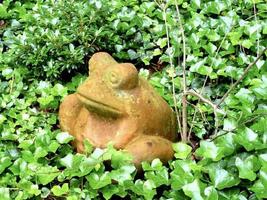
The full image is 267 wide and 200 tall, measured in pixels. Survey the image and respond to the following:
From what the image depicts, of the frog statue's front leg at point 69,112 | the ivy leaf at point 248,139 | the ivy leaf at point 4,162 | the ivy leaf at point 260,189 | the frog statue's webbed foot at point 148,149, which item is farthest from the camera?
the frog statue's front leg at point 69,112

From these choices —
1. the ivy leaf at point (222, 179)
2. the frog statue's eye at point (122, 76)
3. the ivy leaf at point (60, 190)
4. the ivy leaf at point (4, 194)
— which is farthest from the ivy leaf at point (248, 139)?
the ivy leaf at point (4, 194)

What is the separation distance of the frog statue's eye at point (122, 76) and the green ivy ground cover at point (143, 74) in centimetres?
28

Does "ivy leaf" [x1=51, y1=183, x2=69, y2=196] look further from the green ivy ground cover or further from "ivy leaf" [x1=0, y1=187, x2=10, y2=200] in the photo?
"ivy leaf" [x1=0, y1=187, x2=10, y2=200]

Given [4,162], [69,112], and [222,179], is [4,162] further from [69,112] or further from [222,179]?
[222,179]

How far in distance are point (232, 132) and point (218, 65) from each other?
0.64 metres

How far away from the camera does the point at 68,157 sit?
2.59 m

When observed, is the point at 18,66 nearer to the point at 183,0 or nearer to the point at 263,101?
the point at 183,0

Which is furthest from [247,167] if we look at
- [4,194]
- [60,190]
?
[4,194]

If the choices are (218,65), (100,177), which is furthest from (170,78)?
(100,177)

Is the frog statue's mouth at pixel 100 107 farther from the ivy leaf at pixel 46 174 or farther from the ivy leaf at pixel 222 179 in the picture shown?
the ivy leaf at pixel 222 179

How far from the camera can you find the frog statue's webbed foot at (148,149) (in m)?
2.58

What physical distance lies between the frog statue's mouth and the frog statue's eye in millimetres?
90

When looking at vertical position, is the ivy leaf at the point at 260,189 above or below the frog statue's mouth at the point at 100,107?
below

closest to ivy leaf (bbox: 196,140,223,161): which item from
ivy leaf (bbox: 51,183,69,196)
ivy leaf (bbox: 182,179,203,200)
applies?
ivy leaf (bbox: 182,179,203,200)
